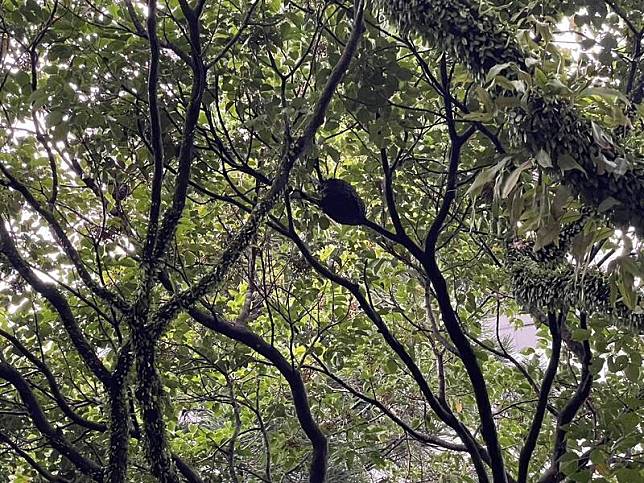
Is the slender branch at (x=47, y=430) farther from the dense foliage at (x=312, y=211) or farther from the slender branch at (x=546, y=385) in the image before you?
the slender branch at (x=546, y=385)

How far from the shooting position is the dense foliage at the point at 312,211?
1.10 m

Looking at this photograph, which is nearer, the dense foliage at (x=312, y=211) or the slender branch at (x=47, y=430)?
the dense foliage at (x=312, y=211)

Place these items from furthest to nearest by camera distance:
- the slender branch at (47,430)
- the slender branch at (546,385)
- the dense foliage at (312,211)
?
the slender branch at (546,385) → the slender branch at (47,430) → the dense foliage at (312,211)

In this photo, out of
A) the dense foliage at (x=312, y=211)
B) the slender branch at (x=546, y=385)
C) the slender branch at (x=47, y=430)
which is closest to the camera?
the dense foliage at (x=312, y=211)

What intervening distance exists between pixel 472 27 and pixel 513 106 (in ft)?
0.90

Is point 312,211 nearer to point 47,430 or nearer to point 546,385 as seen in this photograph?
point 546,385

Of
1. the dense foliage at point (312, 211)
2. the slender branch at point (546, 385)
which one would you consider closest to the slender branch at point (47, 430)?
the dense foliage at point (312, 211)

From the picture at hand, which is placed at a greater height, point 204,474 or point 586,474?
point 204,474

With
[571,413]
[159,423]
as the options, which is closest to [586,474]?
[571,413]

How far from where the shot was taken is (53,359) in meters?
2.69

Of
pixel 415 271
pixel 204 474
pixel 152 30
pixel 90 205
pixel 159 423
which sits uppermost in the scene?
pixel 90 205

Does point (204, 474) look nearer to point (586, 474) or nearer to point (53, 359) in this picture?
point (53, 359)

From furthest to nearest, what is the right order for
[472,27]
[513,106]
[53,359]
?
[53,359] → [472,27] → [513,106]

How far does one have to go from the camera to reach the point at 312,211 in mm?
2361
